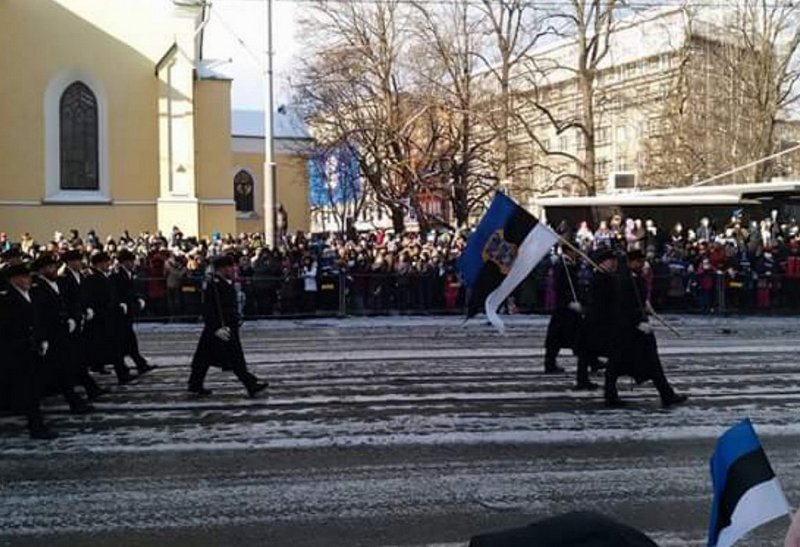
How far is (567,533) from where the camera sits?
198 cm

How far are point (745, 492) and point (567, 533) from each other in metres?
1.48

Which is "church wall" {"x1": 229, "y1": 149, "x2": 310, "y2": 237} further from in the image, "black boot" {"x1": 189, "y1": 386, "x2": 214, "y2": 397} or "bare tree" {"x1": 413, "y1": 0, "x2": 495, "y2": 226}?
"black boot" {"x1": 189, "y1": 386, "x2": 214, "y2": 397}

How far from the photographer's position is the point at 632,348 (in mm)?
10250

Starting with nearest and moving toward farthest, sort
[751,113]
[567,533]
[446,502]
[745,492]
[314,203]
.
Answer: [567,533] → [745,492] → [446,502] → [751,113] → [314,203]

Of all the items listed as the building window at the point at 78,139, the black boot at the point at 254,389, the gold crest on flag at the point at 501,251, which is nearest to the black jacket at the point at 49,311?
the black boot at the point at 254,389

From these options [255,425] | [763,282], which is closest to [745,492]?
[255,425]

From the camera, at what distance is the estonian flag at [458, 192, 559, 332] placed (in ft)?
34.3

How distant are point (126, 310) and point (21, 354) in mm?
3973

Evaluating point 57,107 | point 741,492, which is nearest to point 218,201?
point 57,107

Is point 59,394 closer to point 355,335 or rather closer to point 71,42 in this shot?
point 355,335

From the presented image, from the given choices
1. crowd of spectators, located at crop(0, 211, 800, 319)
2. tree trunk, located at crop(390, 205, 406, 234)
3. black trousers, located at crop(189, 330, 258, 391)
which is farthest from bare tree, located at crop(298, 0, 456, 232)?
black trousers, located at crop(189, 330, 258, 391)

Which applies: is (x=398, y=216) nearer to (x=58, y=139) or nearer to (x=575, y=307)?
(x=58, y=139)

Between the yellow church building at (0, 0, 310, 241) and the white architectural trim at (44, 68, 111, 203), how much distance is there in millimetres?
39

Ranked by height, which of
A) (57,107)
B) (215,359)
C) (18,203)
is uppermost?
(57,107)
